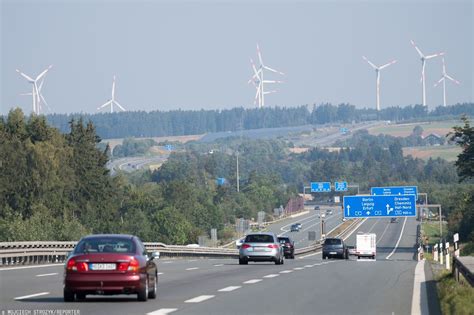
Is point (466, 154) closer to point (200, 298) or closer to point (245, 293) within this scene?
point (245, 293)

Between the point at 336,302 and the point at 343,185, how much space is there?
126 m

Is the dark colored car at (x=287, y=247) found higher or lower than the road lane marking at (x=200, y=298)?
lower

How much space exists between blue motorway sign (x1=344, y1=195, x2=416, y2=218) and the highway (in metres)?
69.6

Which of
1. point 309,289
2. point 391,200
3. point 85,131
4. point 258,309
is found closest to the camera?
point 258,309

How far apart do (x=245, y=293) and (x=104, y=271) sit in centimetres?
466

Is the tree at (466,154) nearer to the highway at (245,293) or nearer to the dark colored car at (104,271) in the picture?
the highway at (245,293)

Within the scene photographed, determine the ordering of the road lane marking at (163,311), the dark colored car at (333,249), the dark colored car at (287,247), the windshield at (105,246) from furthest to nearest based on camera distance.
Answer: the dark colored car at (333,249)
the dark colored car at (287,247)
the windshield at (105,246)
the road lane marking at (163,311)

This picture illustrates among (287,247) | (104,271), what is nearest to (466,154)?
(287,247)

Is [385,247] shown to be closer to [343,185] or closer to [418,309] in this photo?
[343,185]

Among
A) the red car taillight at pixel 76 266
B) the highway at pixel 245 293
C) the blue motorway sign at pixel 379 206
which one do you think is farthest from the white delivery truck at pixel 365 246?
the red car taillight at pixel 76 266

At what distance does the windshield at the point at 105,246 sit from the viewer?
2361cm

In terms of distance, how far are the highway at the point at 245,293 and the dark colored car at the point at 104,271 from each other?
0.92ft

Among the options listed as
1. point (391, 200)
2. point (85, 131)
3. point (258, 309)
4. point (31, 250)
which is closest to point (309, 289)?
point (258, 309)

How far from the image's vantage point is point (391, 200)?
110375 millimetres
